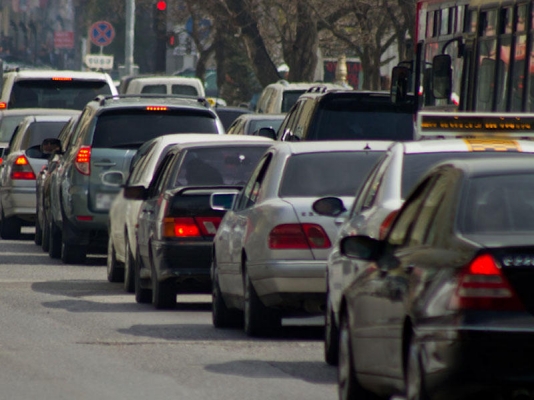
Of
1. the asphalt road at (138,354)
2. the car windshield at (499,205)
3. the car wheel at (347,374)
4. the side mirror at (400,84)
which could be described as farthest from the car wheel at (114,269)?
the car windshield at (499,205)

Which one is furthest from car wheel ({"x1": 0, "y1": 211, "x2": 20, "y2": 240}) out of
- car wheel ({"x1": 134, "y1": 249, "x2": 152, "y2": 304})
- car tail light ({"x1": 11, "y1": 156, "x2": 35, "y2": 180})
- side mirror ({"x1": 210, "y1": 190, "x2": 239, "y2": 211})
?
side mirror ({"x1": 210, "y1": 190, "x2": 239, "y2": 211})

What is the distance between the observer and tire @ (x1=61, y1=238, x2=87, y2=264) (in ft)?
64.4

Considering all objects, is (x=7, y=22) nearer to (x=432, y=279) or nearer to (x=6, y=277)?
(x=6, y=277)

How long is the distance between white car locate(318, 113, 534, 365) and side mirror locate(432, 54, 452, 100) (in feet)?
29.6

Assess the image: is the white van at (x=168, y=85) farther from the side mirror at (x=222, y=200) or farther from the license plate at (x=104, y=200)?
the side mirror at (x=222, y=200)

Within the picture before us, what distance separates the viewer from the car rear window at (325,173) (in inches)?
469

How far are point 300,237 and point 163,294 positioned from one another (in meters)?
3.02

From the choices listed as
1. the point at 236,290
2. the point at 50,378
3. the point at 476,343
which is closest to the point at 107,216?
the point at 236,290

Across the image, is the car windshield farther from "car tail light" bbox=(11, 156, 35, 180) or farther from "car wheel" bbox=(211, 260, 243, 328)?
"car tail light" bbox=(11, 156, 35, 180)

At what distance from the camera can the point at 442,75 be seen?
758 inches

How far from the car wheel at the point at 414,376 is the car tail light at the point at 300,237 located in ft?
14.7

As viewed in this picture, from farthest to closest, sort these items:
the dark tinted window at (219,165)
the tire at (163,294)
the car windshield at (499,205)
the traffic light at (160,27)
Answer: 1. the traffic light at (160,27)
2. the dark tinted window at (219,165)
3. the tire at (163,294)
4. the car windshield at (499,205)

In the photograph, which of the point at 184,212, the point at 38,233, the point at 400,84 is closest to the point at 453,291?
the point at 184,212

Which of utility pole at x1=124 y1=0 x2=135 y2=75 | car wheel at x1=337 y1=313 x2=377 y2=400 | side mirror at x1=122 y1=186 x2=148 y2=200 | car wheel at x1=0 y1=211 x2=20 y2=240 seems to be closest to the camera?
car wheel at x1=337 y1=313 x2=377 y2=400
